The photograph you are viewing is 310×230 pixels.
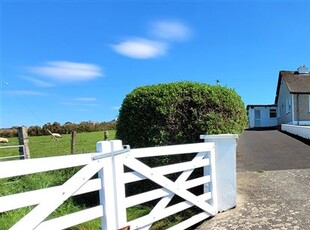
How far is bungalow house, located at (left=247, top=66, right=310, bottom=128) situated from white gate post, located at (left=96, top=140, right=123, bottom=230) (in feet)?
104

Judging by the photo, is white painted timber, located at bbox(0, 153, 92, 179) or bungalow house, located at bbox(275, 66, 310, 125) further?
bungalow house, located at bbox(275, 66, 310, 125)

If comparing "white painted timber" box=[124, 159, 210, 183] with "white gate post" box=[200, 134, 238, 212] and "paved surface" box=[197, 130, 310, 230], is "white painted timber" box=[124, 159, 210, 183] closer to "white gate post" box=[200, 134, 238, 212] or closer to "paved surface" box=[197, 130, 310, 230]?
"white gate post" box=[200, 134, 238, 212]

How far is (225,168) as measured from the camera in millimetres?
6176

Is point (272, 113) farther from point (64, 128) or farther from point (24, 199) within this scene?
point (24, 199)

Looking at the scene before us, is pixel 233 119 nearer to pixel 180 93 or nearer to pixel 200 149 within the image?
pixel 180 93

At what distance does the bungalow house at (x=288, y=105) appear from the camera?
33.3 m

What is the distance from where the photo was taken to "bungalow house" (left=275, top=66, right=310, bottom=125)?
33250 millimetres

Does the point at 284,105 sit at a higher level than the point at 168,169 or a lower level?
higher

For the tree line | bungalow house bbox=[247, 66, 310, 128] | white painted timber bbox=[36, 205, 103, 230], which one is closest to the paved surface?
white painted timber bbox=[36, 205, 103, 230]

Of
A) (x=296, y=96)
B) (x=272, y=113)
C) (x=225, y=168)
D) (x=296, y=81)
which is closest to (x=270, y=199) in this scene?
(x=225, y=168)

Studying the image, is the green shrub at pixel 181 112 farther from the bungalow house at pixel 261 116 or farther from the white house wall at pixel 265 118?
the white house wall at pixel 265 118

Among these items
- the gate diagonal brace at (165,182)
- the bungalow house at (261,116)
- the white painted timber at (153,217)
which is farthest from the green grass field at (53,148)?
the bungalow house at (261,116)

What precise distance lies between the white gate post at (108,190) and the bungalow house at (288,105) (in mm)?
31665

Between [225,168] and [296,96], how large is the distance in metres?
29.7
